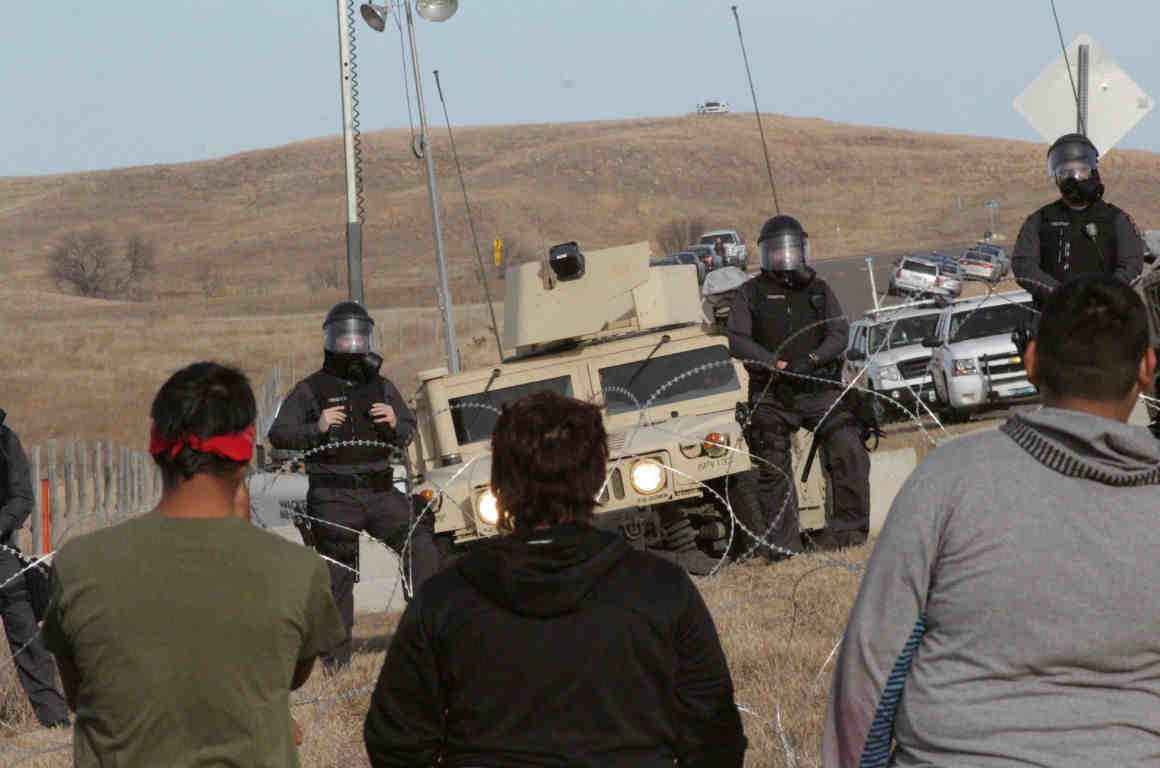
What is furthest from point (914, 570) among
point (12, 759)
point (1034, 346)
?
point (12, 759)

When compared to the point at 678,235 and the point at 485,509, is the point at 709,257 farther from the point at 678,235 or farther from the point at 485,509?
the point at 678,235

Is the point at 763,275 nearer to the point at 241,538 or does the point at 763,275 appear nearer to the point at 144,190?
the point at 241,538

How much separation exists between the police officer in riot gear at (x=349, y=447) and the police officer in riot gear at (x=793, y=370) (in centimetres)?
227

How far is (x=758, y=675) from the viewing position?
7457 mm

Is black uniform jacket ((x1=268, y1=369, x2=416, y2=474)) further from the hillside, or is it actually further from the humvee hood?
the hillside

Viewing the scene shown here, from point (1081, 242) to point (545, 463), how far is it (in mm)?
5903

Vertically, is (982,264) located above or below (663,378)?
below

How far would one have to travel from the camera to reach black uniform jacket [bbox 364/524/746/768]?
333 cm

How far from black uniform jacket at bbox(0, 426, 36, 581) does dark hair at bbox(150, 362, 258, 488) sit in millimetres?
5126

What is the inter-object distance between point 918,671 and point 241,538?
131 centimetres

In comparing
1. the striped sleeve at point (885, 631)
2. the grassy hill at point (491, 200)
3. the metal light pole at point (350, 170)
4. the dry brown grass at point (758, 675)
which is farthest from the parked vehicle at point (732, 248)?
the striped sleeve at point (885, 631)

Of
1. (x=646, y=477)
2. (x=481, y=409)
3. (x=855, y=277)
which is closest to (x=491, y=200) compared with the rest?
(x=855, y=277)

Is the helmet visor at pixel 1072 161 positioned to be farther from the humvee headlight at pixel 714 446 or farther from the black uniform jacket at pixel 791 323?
the humvee headlight at pixel 714 446

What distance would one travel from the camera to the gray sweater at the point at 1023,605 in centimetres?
313
